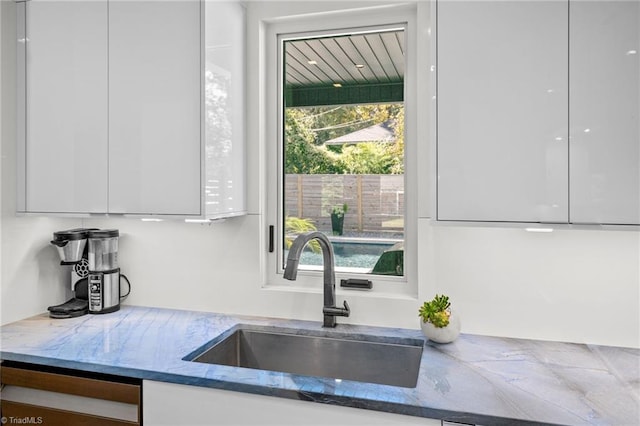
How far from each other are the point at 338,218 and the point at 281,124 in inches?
20.4

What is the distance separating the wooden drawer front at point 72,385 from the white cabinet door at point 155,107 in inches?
25.5

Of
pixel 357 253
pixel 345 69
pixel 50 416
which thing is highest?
pixel 345 69

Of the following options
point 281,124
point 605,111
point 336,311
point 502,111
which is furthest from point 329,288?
point 605,111

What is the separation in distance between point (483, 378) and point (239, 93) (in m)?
1.48

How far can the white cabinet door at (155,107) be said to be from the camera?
1.76 meters

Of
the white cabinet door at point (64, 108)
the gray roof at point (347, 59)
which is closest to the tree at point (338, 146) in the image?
the gray roof at point (347, 59)

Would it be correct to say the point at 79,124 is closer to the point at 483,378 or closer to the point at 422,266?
the point at 422,266

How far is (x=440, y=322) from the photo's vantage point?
1669 mm

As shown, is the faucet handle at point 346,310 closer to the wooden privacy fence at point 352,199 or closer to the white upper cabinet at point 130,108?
the wooden privacy fence at point 352,199

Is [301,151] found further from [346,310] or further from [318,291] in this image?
[346,310]

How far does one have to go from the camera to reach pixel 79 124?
6.19 feet

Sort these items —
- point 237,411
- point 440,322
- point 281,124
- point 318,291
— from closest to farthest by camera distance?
point 237,411
point 440,322
point 318,291
point 281,124

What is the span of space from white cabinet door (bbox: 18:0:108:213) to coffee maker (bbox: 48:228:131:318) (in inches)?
8.0

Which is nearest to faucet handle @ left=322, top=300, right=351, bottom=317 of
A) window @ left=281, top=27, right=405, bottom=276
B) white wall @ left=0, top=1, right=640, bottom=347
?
white wall @ left=0, top=1, right=640, bottom=347
